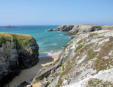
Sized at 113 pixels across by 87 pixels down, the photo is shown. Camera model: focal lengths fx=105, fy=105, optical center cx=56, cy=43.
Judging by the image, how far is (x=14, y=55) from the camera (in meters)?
23.2

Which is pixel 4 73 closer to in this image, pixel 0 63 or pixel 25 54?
pixel 0 63

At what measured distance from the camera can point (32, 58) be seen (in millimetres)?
27859

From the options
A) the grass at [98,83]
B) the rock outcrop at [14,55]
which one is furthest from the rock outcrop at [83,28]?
the grass at [98,83]

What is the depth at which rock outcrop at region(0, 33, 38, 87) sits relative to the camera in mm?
20442

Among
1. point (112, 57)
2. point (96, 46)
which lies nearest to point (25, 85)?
point (96, 46)

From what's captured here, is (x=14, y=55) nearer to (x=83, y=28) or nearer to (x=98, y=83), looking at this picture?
(x=98, y=83)

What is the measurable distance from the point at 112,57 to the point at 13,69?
20.4 meters

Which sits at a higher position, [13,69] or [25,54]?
[25,54]

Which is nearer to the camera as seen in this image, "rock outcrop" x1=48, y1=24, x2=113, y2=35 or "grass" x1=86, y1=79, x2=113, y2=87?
"grass" x1=86, y1=79, x2=113, y2=87

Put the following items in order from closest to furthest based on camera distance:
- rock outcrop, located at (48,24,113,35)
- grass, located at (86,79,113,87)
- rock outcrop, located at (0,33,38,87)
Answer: grass, located at (86,79,113,87) → rock outcrop, located at (0,33,38,87) → rock outcrop, located at (48,24,113,35)

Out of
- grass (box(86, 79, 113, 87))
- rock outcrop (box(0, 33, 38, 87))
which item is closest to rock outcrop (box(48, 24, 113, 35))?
rock outcrop (box(0, 33, 38, 87))

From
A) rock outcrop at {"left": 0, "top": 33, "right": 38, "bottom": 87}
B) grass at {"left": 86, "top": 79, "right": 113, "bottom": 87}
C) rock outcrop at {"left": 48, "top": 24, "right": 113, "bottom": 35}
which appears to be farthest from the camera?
rock outcrop at {"left": 48, "top": 24, "right": 113, "bottom": 35}

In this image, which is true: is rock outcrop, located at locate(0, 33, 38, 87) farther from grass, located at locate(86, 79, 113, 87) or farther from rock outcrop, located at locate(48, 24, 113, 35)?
rock outcrop, located at locate(48, 24, 113, 35)

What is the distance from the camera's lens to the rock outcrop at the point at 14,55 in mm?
20442
